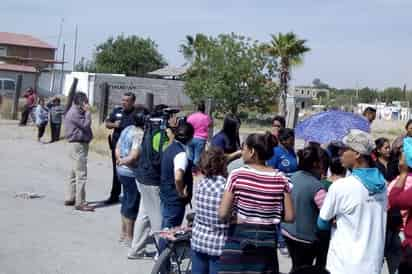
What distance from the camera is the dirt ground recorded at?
27.5ft

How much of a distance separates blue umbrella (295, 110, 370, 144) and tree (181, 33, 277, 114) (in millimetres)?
33742

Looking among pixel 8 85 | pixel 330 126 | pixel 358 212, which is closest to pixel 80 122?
pixel 330 126

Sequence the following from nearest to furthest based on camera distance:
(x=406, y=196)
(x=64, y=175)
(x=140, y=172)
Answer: (x=406, y=196), (x=140, y=172), (x=64, y=175)

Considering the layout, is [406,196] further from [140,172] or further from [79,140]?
[79,140]

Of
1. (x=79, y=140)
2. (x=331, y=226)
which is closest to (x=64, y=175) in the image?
(x=79, y=140)

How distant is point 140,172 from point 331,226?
3662mm

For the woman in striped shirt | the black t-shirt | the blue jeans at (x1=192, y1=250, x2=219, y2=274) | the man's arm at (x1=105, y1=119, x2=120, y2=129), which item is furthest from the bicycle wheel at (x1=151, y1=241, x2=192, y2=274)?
the man's arm at (x1=105, y1=119, x2=120, y2=129)

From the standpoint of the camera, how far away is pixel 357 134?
5.16 metres

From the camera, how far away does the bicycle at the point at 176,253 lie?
6.89m

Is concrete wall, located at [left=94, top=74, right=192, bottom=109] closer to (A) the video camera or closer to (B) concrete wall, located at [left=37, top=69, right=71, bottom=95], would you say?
(B) concrete wall, located at [left=37, top=69, right=71, bottom=95]

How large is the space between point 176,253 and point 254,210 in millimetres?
1831

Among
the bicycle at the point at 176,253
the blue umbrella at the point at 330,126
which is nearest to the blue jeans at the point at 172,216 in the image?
the bicycle at the point at 176,253

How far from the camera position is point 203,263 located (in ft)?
19.9

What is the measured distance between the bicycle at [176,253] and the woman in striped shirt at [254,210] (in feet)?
4.63
